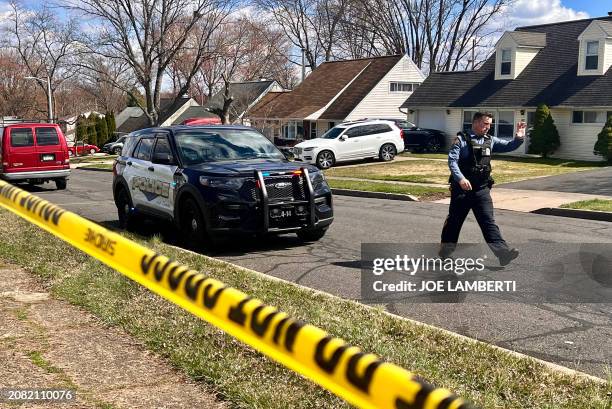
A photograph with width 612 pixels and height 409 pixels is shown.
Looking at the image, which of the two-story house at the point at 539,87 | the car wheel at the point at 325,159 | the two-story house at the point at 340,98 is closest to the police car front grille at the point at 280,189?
the car wheel at the point at 325,159

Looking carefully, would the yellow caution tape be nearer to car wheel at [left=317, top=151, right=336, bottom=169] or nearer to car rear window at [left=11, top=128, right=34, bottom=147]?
car rear window at [left=11, top=128, right=34, bottom=147]

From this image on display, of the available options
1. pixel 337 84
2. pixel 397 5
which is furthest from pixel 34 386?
pixel 397 5

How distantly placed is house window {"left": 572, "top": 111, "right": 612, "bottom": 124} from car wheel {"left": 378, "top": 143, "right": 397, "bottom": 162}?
7661mm

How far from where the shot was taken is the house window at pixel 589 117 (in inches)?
1091

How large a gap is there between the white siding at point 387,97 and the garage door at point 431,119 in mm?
4897

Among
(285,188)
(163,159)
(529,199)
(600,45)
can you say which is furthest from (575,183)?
(163,159)

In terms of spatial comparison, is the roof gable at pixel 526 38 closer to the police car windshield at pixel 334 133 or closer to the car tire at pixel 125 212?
the police car windshield at pixel 334 133

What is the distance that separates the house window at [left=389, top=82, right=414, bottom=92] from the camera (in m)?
43.6

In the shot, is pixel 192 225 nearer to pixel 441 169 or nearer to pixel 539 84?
pixel 441 169

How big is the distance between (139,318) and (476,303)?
10.3ft

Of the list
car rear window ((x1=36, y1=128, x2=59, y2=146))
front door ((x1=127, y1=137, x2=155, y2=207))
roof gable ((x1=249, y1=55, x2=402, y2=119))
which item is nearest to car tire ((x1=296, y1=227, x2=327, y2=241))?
front door ((x1=127, y1=137, x2=155, y2=207))

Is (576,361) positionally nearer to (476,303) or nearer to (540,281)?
Result: (476,303)

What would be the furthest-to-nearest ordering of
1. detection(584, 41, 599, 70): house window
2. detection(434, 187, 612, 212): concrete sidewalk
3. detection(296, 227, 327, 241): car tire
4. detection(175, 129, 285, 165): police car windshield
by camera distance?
detection(584, 41, 599, 70): house window → detection(434, 187, 612, 212): concrete sidewalk → detection(175, 129, 285, 165): police car windshield → detection(296, 227, 327, 241): car tire

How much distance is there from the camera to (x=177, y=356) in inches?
180
